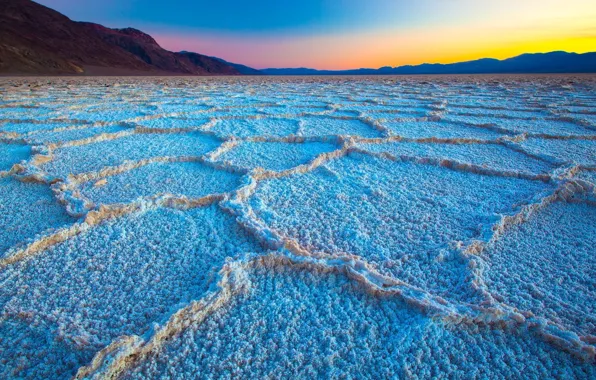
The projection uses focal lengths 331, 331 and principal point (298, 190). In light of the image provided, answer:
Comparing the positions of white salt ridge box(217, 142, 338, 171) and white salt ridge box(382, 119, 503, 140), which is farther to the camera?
white salt ridge box(382, 119, 503, 140)

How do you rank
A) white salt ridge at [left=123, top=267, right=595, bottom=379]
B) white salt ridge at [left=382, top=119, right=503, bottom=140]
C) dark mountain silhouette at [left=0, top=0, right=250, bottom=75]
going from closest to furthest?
white salt ridge at [left=123, top=267, right=595, bottom=379] → white salt ridge at [left=382, top=119, right=503, bottom=140] → dark mountain silhouette at [left=0, top=0, right=250, bottom=75]

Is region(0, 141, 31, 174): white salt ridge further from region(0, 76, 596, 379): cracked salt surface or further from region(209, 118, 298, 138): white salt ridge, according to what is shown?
region(209, 118, 298, 138): white salt ridge

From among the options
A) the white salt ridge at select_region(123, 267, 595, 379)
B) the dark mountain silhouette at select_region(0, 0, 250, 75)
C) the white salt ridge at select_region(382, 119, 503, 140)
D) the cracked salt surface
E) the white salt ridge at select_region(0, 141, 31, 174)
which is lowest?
the white salt ridge at select_region(123, 267, 595, 379)

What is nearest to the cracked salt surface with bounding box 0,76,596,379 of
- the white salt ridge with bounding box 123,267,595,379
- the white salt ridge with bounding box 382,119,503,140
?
the white salt ridge with bounding box 123,267,595,379

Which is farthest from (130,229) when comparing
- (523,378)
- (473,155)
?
(473,155)

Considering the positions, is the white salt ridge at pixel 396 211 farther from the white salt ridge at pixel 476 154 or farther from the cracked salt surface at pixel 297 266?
the white salt ridge at pixel 476 154

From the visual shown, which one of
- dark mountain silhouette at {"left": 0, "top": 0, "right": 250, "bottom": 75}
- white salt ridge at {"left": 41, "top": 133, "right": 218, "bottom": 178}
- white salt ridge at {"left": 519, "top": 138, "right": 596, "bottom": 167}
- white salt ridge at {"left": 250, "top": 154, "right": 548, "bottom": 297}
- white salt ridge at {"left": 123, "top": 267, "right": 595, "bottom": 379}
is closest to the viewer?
white salt ridge at {"left": 123, "top": 267, "right": 595, "bottom": 379}

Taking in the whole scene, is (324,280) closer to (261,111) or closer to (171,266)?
(171,266)
